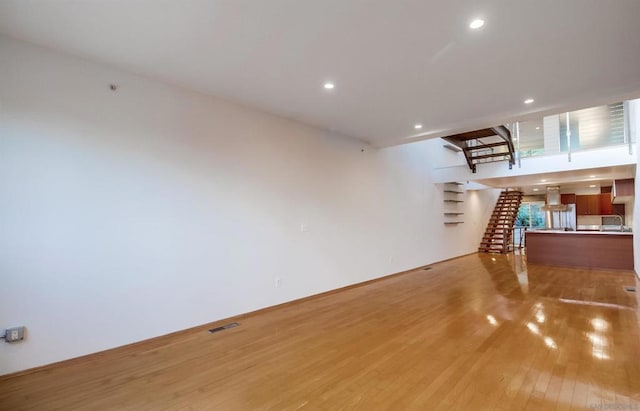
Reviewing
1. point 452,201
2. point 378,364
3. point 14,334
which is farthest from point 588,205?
point 14,334

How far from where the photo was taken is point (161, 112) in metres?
3.27

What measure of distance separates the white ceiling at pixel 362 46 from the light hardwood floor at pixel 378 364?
266 cm

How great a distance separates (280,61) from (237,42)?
441mm

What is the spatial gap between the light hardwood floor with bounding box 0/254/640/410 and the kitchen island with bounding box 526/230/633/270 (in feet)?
11.7

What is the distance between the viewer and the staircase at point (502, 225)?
33.4ft

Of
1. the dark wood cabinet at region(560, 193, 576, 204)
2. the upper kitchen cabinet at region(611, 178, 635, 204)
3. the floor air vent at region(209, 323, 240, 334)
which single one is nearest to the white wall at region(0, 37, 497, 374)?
the floor air vent at region(209, 323, 240, 334)

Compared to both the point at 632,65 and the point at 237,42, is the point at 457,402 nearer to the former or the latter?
the point at 237,42

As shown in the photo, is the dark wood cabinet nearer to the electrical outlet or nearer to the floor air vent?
the floor air vent

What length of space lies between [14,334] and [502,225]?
472 inches

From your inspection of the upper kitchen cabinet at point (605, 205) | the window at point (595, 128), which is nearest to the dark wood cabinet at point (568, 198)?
the upper kitchen cabinet at point (605, 205)

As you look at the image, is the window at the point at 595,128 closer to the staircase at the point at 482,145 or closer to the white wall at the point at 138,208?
the staircase at the point at 482,145

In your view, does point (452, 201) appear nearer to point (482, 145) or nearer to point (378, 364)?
point (482, 145)

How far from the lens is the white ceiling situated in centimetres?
215

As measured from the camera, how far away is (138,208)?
3082 mm
